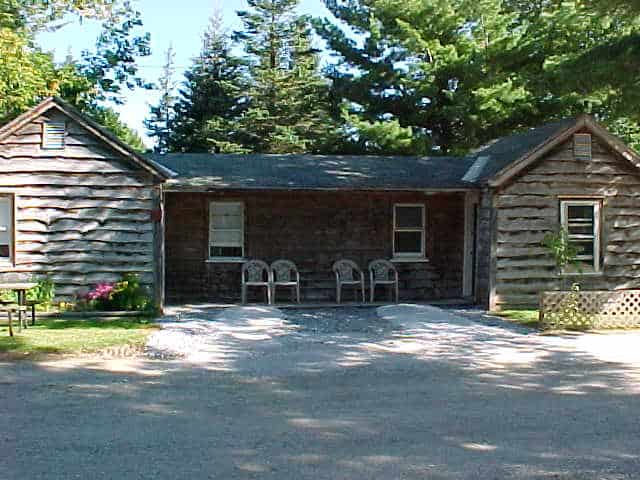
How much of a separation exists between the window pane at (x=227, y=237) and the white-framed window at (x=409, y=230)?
3.90m

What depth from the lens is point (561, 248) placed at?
16.8m

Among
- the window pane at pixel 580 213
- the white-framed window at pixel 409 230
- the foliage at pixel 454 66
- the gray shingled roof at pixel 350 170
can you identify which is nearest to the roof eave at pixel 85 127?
the gray shingled roof at pixel 350 170

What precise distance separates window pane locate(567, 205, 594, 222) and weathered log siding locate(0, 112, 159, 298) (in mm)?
9240

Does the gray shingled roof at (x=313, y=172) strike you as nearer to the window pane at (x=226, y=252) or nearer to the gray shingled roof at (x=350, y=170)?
the gray shingled roof at (x=350, y=170)

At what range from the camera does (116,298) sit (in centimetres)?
1602

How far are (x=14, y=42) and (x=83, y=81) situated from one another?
8.47 m

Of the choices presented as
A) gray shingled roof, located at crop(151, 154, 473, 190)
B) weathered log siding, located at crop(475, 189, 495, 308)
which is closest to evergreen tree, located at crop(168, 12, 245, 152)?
gray shingled roof, located at crop(151, 154, 473, 190)

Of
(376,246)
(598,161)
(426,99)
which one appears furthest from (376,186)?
(426,99)

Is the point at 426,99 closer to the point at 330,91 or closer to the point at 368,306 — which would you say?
the point at 330,91

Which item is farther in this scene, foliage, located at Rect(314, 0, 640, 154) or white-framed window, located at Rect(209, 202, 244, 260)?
foliage, located at Rect(314, 0, 640, 154)

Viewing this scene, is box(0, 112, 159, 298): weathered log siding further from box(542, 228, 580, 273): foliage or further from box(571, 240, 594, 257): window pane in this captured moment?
box(571, 240, 594, 257): window pane

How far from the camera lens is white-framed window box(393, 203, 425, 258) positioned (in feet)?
65.3

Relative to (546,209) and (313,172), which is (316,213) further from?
(546,209)

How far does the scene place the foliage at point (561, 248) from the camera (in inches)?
660
